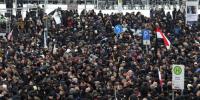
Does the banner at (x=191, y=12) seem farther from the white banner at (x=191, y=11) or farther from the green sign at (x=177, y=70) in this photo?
the green sign at (x=177, y=70)

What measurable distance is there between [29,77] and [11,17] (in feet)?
44.4

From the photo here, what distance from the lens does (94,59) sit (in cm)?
2752

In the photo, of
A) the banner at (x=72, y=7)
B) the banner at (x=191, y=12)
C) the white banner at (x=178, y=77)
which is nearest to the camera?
the white banner at (x=178, y=77)

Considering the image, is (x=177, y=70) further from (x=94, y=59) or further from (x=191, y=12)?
(x=191, y=12)

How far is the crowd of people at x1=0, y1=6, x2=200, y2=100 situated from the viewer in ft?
73.6

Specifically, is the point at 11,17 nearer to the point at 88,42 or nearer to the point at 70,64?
the point at 88,42

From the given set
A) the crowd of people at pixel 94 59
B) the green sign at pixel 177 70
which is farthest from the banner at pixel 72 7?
the green sign at pixel 177 70

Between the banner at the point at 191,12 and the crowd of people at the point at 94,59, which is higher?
the banner at the point at 191,12

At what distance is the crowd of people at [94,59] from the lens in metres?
22.4

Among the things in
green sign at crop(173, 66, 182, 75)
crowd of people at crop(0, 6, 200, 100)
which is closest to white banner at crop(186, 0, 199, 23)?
crowd of people at crop(0, 6, 200, 100)

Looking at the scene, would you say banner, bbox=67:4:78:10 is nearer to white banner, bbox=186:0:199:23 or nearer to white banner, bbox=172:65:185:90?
white banner, bbox=186:0:199:23

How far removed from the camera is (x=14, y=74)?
25000 millimetres

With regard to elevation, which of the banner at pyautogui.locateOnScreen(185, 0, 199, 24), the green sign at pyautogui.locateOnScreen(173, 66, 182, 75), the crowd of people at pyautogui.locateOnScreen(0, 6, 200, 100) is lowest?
the crowd of people at pyautogui.locateOnScreen(0, 6, 200, 100)

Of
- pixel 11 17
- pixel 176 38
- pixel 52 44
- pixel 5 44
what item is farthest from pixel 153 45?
pixel 11 17
